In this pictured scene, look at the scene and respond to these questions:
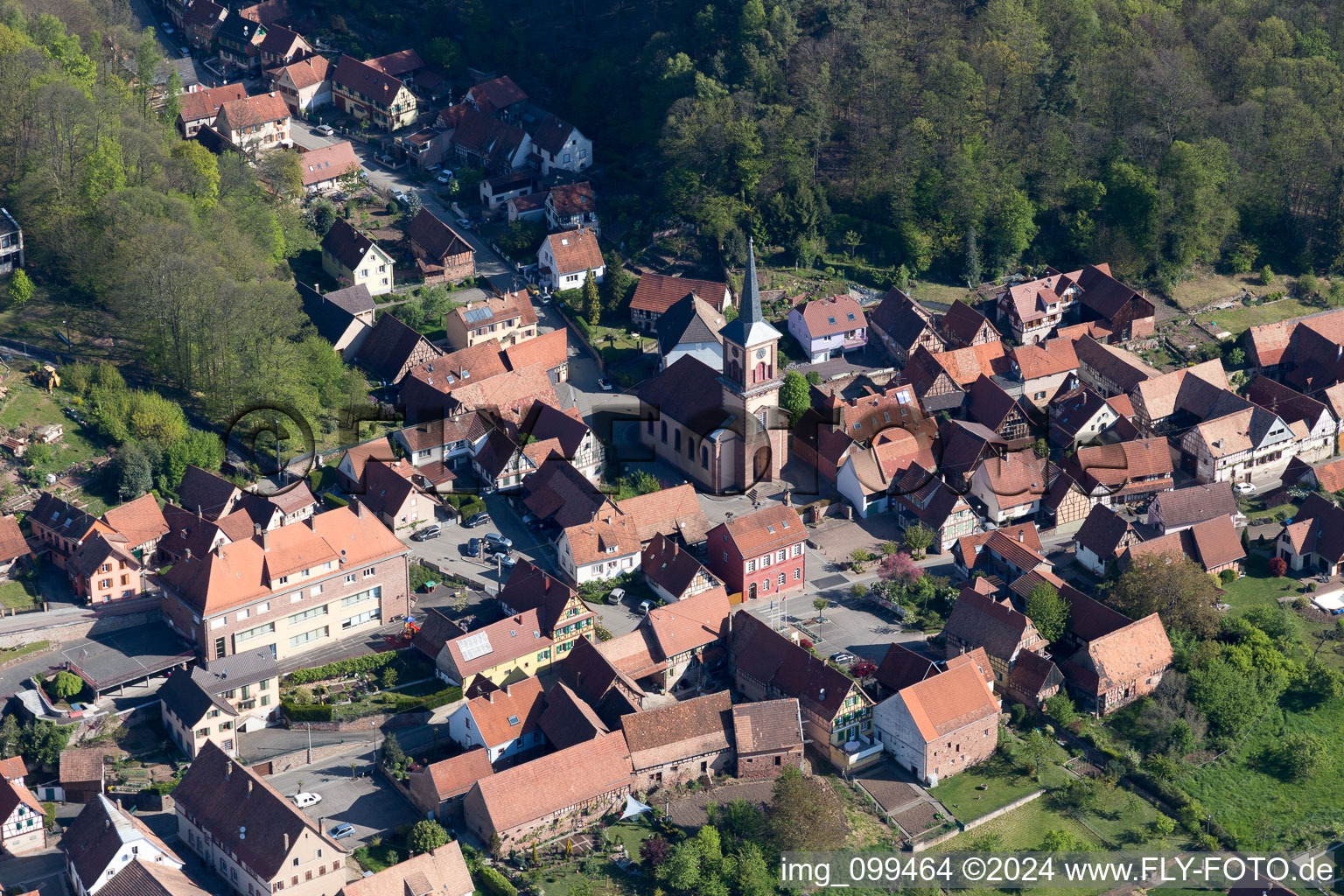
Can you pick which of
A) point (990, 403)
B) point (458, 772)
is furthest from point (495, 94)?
point (458, 772)

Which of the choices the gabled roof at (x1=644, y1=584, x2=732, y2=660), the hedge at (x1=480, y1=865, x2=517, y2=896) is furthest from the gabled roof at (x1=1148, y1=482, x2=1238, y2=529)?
the hedge at (x1=480, y1=865, x2=517, y2=896)

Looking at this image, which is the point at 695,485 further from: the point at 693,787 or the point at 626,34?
the point at 626,34

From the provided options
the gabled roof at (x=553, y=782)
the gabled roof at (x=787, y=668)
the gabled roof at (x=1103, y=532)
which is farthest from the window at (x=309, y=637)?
the gabled roof at (x=1103, y=532)

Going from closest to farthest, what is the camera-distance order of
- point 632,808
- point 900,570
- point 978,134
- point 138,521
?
point 632,808 < point 138,521 < point 900,570 < point 978,134

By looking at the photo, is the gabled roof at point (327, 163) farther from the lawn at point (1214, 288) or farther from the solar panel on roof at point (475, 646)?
the lawn at point (1214, 288)

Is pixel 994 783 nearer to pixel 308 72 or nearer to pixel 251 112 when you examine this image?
pixel 251 112
